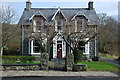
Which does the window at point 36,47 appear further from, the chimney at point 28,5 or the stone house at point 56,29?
the chimney at point 28,5

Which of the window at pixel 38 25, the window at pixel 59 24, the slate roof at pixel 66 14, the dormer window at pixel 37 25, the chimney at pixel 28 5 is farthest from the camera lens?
the chimney at pixel 28 5

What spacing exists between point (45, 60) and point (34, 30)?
35.5 ft

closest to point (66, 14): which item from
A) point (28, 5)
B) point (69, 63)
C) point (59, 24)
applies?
point (59, 24)

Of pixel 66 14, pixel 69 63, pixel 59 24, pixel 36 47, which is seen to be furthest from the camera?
pixel 66 14

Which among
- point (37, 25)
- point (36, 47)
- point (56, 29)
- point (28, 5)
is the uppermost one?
point (28, 5)

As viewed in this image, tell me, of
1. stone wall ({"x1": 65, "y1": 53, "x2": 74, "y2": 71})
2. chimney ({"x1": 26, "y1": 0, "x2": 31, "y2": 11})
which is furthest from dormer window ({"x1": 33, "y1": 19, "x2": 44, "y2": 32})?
stone wall ({"x1": 65, "y1": 53, "x2": 74, "y2": 71})

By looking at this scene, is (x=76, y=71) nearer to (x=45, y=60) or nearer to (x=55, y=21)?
(x=45, y=60)

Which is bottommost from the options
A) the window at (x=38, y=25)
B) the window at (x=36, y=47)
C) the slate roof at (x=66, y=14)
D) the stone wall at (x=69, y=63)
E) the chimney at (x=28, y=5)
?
the stone wall at (x=69, y=63)

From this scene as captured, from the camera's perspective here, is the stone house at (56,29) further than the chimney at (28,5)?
No

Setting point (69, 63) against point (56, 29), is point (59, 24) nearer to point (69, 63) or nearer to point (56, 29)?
point (56, 29)

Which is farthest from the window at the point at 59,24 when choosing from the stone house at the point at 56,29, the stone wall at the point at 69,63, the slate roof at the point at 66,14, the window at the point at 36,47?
the stone wall at the point at 69,63

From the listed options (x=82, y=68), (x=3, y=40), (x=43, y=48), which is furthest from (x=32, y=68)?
(x=3, y=40)

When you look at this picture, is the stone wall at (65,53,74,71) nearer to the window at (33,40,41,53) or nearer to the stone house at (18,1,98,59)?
the stone house at (18,1,98,59)

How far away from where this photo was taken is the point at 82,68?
16922 mm
